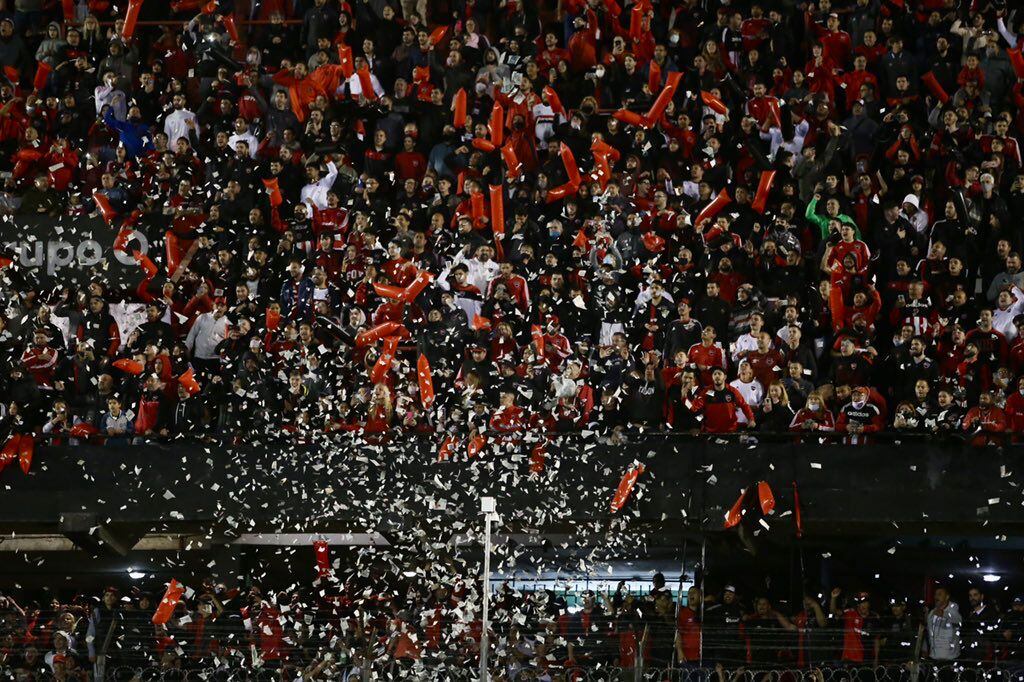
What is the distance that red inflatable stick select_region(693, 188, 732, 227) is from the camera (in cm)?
1608

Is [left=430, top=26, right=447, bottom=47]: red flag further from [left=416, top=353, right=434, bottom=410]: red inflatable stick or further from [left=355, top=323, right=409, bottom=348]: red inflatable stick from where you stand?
[left=416, top=353, right=434, bottom=410]: red inflatable stick

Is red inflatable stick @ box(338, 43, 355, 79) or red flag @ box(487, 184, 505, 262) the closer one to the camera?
red flag @ box(487, 184, 505, 262)

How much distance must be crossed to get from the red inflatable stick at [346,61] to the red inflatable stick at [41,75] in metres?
3.47

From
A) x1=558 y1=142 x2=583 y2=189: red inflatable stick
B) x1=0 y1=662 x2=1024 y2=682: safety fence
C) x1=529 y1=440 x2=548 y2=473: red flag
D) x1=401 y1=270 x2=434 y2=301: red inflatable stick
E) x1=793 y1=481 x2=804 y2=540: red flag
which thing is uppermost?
x1=558 y1=142 x2=583 y2=189: red inflatable stick

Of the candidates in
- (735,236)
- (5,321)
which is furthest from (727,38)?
(5,321)

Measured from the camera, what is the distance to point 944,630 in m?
13.6

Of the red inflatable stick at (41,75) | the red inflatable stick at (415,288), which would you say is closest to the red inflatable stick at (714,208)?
the red inflatable stick at (415,288)

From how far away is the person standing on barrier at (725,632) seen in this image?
13656 mm

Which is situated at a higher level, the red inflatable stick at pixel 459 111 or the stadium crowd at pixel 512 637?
the red inflatable stick at pixel 459 111

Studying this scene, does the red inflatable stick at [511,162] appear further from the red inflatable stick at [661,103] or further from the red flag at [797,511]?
the red flag at [797,511]

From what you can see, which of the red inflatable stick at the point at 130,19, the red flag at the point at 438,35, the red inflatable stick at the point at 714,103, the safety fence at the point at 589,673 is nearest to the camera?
the safety fence at the point at 589,673

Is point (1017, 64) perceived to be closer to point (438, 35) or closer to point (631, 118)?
point (631, 118)

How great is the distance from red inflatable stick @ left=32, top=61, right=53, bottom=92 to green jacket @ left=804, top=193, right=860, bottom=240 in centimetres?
882

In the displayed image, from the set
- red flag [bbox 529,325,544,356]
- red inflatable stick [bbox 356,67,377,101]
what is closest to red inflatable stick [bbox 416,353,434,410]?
red flag [bbox 529,325,544,356]
